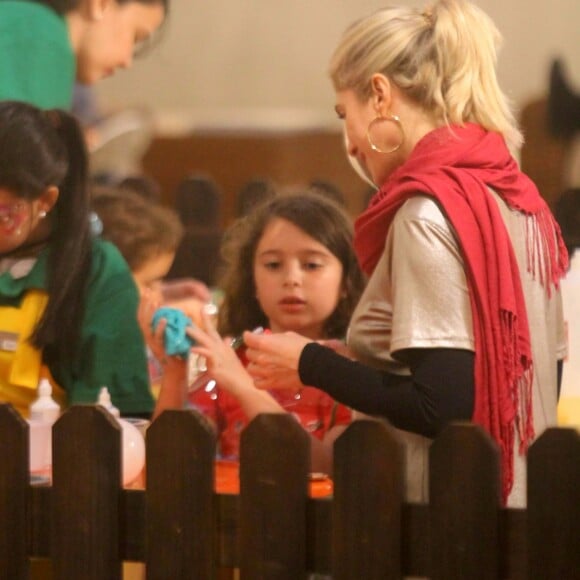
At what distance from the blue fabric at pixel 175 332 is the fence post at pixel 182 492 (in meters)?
0.52

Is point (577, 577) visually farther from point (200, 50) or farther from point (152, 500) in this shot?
point (200, 50)

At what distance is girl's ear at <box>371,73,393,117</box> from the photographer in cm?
207

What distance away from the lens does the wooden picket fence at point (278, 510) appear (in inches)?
68.2

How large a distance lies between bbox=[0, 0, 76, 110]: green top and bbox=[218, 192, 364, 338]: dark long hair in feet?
2.53

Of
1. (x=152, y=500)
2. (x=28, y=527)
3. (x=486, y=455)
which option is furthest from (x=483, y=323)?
(x=28, y=527)

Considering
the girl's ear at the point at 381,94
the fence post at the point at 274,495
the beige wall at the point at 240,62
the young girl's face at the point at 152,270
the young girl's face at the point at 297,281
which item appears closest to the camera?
the fence post at the point at 274,495

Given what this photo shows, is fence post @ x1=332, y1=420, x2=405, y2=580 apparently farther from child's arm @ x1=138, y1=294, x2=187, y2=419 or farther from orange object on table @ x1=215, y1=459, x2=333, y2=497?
child's arm @ x1=138, y1=294, x2=187, y2=419

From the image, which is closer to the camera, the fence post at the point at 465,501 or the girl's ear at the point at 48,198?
the fence post at the point at 465,501

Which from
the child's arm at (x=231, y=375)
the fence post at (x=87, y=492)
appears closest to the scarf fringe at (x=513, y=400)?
the child's arm at (x=231, y=375)

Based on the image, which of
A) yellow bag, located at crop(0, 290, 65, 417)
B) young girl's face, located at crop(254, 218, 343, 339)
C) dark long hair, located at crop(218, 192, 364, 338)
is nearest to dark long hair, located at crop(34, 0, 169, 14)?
dark long hair, located at crop(218, 192, 364, 338)

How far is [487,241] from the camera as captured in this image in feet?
6.43

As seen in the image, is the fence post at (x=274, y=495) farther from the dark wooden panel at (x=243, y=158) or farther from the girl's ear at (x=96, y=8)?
the dark wooden panel at (x=243, y=158)

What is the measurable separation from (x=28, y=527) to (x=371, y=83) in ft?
2.75

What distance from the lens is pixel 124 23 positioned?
356cm
